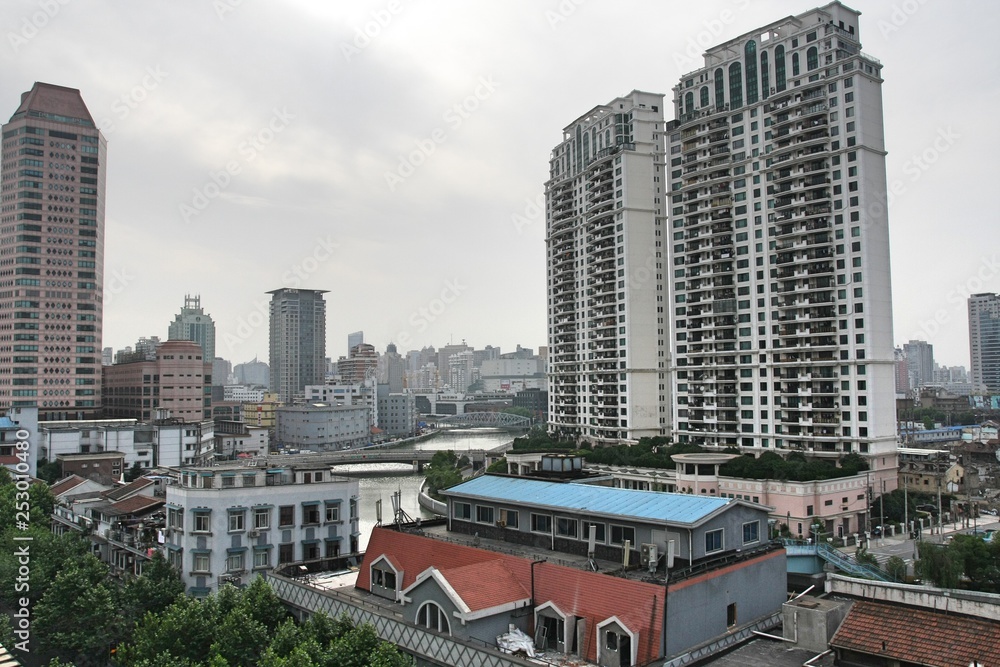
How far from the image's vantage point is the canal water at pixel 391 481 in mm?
44431

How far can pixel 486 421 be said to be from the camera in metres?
128

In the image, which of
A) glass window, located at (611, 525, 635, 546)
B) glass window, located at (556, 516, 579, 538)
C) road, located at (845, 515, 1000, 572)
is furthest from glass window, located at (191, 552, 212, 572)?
road, located at (845, 515, 1000, 572)

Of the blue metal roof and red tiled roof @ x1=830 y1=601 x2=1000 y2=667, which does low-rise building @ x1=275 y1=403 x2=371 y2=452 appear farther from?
red tiled roof @ x1=830 y1=601 x2=1000 y2=667

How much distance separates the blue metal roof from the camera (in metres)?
14.1

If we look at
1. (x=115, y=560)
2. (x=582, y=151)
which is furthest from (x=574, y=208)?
(x=115, y=560)

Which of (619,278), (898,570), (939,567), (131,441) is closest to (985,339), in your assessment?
(619,278)

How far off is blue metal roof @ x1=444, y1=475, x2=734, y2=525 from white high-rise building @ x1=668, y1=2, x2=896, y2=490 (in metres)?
24.8

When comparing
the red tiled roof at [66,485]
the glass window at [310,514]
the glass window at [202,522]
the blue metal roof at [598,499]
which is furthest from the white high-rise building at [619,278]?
the glass window at [202,522]

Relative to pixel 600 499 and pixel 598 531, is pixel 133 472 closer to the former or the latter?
pixel 600 499

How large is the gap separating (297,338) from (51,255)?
81.6 meters

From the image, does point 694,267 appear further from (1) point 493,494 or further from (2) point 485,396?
(2) point 485,396

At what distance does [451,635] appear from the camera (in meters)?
12.7

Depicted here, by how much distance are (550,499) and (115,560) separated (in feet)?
53.2

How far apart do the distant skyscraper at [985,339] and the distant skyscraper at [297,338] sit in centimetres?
11252
